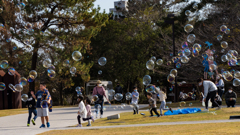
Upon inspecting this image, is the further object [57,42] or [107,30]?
[107,30]

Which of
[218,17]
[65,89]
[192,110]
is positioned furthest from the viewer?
[65,89]

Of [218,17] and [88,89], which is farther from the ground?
[218,17]

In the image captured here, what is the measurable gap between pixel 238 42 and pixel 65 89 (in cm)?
2937

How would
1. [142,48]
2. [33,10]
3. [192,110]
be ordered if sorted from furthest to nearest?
[142,48]
[33,10]
[192,110]

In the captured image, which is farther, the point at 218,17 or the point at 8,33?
the point at 8,33

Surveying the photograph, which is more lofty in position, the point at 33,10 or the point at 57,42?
the point at 33,10

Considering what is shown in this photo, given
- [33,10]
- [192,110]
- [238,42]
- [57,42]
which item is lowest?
[192,110]

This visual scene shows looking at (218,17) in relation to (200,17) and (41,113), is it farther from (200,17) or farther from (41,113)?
(41,113)

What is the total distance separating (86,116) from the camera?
11930 mm

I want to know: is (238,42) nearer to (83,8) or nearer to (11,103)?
(83,8)

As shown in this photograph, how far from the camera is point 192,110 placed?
599 inches

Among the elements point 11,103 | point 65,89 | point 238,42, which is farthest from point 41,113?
point 65,89

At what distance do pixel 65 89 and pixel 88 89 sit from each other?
12.8 m

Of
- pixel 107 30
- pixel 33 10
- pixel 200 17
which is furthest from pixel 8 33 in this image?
pixel 200 17
